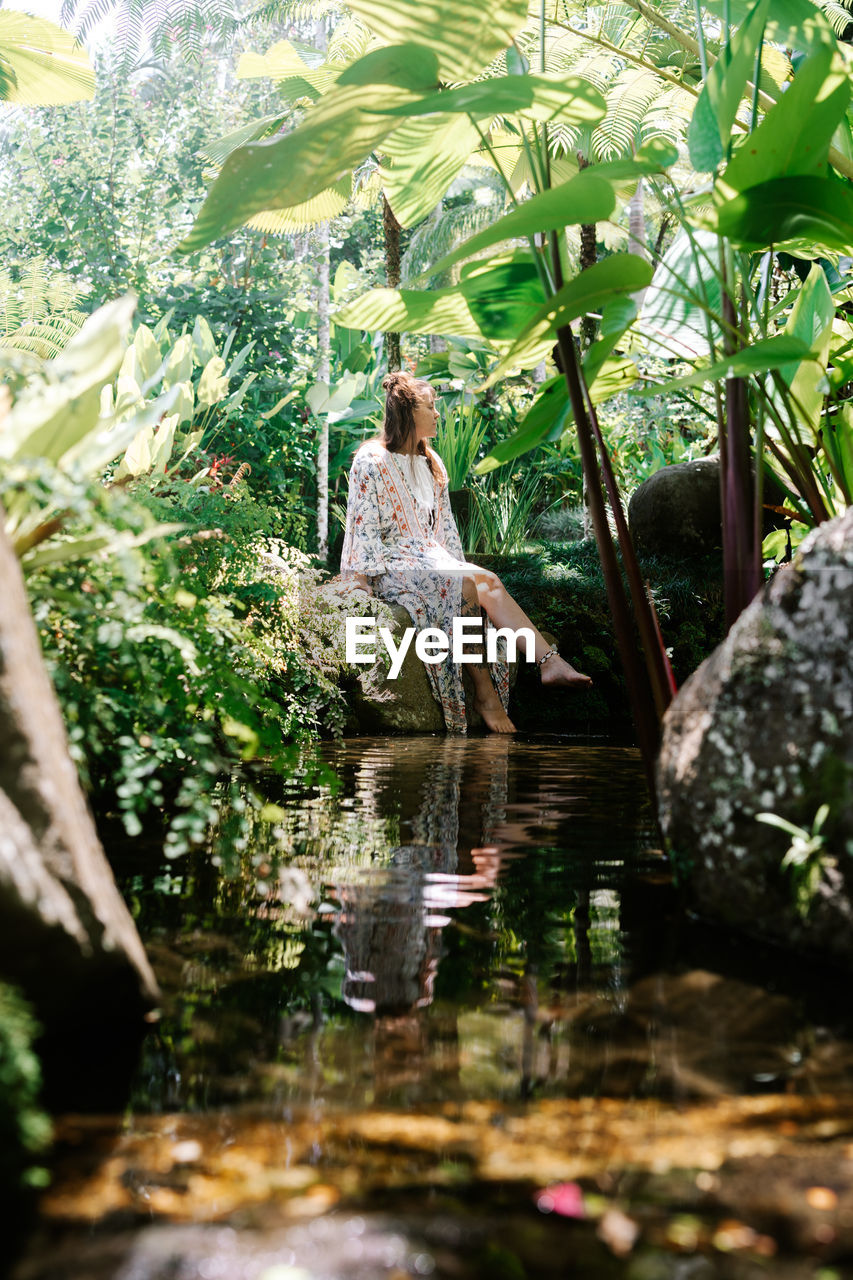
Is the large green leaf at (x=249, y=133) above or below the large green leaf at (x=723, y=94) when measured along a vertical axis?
above

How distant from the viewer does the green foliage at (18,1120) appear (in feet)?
3.08

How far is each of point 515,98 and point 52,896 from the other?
5.40 feet

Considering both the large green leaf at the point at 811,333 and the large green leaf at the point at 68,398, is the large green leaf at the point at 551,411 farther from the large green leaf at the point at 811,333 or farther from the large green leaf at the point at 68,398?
the large green leaf at the point at 68,398

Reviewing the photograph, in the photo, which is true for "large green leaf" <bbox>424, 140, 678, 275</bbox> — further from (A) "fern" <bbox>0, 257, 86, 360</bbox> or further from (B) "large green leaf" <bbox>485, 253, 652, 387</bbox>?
(A) "fern" <bbox>0, 257, 86, 360</bbox>

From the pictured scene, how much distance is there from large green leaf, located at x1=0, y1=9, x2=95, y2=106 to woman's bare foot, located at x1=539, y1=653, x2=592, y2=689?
14.8 feet

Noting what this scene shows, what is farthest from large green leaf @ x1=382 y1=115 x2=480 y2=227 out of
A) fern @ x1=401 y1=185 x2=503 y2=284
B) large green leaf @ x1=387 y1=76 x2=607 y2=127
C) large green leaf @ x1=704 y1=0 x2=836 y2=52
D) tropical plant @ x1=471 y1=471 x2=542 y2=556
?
fern @ x1=401 y1=185 x2=503 y2=284

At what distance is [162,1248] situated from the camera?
86 centimetres

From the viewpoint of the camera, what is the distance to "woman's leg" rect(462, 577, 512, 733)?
5605 millimetres

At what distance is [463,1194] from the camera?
961mm

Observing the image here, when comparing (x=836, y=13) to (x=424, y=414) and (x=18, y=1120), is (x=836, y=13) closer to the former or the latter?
(x=424, y=414)

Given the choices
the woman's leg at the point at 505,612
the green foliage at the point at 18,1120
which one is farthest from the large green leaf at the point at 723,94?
the woman's leg at the point at 505,612

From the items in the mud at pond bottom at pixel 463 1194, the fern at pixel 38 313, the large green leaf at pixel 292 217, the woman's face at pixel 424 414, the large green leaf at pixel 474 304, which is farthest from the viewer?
the fern at pixel 38 313

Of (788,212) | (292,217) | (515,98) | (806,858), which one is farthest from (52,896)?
(292,217)

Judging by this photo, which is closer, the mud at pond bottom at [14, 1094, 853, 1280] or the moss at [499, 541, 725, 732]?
the mud at pond bottom at [14, 1094, 853, 1280]
